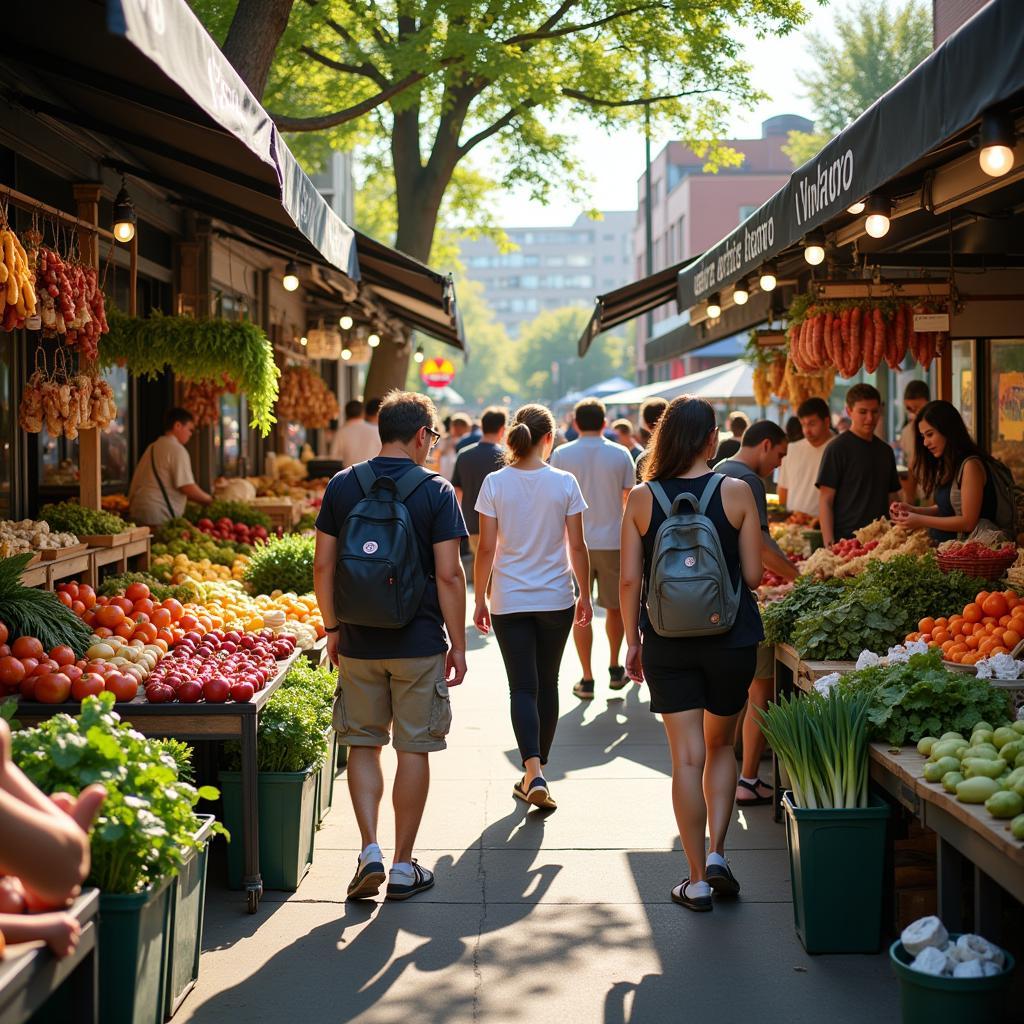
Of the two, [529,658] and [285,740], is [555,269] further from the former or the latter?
[285,740]

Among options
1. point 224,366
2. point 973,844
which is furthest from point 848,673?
point 224,366

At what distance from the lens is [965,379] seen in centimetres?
1320

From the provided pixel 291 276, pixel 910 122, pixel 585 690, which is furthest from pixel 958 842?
pixel 291 276

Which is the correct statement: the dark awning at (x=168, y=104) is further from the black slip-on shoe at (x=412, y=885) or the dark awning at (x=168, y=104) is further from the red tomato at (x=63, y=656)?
the black slip-on shoe at (x=412, y=885)

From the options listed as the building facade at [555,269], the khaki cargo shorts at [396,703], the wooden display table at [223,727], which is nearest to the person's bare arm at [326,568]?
the khaki cargo shorts at [396,703]

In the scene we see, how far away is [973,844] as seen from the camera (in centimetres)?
425

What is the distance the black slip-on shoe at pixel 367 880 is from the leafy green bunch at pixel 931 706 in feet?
6.91

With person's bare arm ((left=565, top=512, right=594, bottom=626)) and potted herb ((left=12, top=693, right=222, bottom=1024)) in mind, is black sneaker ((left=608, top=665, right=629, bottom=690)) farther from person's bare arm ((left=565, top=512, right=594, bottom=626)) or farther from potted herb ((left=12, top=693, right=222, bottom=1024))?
potted herb ((left=12, top=693, right=222, bottom=1024))

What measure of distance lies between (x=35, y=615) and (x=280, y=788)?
4.81 feet

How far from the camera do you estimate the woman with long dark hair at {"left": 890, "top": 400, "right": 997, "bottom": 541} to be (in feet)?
27.0

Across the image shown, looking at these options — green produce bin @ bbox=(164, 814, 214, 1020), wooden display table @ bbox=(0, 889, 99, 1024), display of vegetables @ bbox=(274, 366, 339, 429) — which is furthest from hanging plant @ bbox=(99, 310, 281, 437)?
display of vegetables @ bbox=(274, 366, 339, 429)

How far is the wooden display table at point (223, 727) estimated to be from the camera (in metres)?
5.53

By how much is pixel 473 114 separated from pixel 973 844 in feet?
60.9

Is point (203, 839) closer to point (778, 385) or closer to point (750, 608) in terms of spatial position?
point (750, 608)
